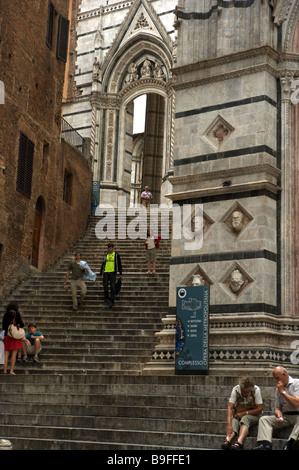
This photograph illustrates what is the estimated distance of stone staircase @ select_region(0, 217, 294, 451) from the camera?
Answer: 34.2 ft

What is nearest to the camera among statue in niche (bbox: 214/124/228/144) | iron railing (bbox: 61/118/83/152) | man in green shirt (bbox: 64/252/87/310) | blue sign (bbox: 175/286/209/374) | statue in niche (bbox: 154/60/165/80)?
blue sign (bbox: 175/286/209/374)

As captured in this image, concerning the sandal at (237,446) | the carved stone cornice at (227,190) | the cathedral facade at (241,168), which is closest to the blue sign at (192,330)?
the cathedral facade at (241,168)

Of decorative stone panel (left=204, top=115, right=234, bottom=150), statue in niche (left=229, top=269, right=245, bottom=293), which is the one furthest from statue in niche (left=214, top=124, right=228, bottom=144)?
statue in niche (left=229, top=269, right=245, bottom=293)

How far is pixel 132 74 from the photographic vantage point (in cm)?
3341

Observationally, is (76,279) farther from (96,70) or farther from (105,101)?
(96,70)

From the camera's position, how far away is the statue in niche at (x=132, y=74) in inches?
1308

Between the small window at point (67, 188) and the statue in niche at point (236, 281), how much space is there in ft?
44.6

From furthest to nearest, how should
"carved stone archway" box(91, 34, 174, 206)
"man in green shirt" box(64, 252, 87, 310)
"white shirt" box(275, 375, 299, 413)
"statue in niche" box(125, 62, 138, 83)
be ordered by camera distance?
"statue in niche" box(125, 62, 138, 83) < "carved stone archway" box(91, 34, 174, 206) < "man in green shirt" box(64, 252, 87, 310) < "white shirt" box(275, 375, 299, 413)

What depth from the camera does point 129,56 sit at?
33.8 m

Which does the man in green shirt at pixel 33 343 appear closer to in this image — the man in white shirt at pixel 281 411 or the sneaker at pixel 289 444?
the man in white shirt at pixel 281 411

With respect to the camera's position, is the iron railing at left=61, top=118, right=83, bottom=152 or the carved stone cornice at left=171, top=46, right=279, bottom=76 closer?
the carved stone cornice at left=171, top=46, right=279, bottom=76

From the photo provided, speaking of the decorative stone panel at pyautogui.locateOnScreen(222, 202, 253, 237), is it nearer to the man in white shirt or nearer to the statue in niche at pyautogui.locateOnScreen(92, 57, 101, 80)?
the man in white shirt

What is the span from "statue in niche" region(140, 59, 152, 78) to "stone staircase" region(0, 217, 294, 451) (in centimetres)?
1519
